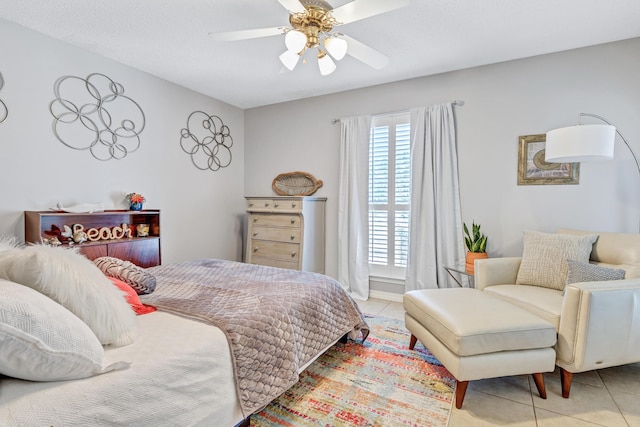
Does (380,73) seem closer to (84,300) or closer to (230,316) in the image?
(230,316)

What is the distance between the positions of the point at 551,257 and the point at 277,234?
264cm

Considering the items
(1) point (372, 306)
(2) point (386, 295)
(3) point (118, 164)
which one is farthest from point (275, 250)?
(3) point (118, 164)

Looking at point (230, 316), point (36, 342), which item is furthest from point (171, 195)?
point (36, 342)

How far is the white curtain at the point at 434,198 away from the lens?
3.22m

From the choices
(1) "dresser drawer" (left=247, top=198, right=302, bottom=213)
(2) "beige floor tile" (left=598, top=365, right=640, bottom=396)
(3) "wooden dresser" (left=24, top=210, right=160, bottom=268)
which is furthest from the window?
(3) "wooden dresser" (left=24, top=210, right=160, bottom=268)

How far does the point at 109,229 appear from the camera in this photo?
9.33 ft

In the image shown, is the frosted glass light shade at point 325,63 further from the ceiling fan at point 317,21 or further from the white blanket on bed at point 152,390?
the white blanket on bed at point 152,390

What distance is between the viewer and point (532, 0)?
208 centimetres

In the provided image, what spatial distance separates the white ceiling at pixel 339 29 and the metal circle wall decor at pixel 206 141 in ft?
2.13

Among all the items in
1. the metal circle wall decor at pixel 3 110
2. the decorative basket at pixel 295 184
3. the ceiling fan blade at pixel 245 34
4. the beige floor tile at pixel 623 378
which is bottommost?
the beige floor tile at pixel 623 378

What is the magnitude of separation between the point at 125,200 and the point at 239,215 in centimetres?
163

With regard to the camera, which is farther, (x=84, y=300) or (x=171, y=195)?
(x=171, y=195)

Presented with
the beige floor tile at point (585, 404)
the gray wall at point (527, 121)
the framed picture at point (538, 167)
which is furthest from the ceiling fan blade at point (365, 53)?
the beige floor tile at point (585, 404)

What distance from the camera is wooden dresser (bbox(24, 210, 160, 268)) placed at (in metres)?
2.44
